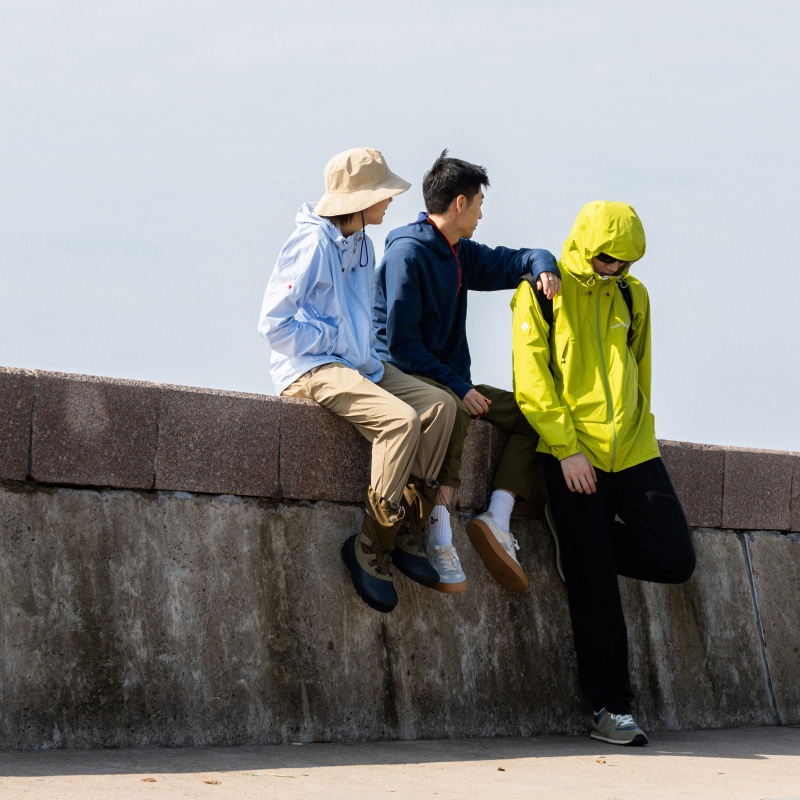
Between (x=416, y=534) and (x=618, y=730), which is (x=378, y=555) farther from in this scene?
(x=618, y=730)

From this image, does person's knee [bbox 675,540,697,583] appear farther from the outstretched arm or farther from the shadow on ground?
the shadow on ground

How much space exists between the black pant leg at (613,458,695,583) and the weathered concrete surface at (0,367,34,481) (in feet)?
8.03

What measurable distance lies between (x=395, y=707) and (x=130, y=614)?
46.1 inches

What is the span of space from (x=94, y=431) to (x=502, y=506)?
1.82m

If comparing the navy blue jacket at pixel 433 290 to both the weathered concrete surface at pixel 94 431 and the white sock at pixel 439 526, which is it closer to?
the white sock at pixel 439 526

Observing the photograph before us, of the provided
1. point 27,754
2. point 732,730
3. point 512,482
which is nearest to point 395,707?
point 512,482

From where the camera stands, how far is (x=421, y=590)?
540 centimetres

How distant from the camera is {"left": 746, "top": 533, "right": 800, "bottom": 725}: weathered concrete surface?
6633 mm

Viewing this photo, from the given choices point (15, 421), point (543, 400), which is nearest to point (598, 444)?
point (543, 400)

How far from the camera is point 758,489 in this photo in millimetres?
6891

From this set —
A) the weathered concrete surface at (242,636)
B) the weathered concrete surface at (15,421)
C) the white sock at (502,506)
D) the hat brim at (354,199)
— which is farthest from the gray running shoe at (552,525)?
the weathered concrete surface at (15,421)

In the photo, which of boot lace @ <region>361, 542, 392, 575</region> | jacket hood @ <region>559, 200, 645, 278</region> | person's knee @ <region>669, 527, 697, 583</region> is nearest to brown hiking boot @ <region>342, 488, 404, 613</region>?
boot lace @ <region>361, 542, 392, 575</region>

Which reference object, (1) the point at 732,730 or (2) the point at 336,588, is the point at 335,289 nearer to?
(2) the point at 336,588

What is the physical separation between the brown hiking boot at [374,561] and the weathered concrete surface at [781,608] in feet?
8.41
